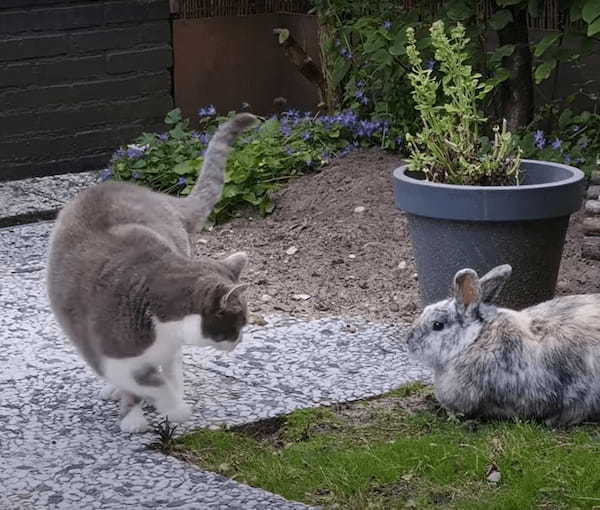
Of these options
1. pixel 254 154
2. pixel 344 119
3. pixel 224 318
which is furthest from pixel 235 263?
pixel 344 119

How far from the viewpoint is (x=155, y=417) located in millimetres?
4914

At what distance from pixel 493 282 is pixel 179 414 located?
1361 millimetres

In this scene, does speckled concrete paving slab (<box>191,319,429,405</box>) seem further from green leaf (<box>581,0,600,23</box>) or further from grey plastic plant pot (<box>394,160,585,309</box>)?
green leaf (<box>581,0,600,23</box>)

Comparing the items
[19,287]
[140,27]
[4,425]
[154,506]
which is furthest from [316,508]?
[140,27]

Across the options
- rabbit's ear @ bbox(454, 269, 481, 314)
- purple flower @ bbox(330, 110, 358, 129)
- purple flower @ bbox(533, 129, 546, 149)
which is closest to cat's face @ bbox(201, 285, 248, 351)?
rabbit's ear @ bbox(454, 269, 481, 314)

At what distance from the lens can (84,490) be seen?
4180mm

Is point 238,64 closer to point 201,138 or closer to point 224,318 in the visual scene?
point 201,138

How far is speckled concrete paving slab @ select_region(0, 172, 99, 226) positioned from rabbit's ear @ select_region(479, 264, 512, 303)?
4349 mm

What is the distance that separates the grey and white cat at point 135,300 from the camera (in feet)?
15.0

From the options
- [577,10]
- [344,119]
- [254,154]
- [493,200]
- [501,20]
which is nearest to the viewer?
[493,200]

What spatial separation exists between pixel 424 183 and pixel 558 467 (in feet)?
5.77

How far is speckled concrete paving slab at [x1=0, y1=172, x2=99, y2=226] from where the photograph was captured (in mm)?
8258

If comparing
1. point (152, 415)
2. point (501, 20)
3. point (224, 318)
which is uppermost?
point (501, 20)

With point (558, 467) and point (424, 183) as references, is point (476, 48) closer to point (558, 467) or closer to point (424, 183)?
point (424, 183)
